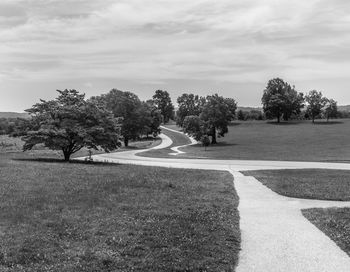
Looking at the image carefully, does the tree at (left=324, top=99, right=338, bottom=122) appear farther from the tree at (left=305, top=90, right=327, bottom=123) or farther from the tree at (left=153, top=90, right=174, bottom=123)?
the tree at (left=153, top=90, right=174, bottom=123)

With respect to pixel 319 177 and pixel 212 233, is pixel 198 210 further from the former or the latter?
pixel 319 177

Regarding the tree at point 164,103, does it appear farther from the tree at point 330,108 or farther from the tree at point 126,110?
the tree at point 126,110

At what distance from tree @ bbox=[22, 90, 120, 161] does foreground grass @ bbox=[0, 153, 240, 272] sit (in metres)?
13.1

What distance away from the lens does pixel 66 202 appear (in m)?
13.6

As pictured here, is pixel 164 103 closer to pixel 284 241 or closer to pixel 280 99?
pixel 280 99

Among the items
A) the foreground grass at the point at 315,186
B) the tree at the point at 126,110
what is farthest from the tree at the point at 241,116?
the foreground grass at the point at 315,186

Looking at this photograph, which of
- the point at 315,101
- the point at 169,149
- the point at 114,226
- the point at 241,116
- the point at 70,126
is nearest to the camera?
the point at 114,226

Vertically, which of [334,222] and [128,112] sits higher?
[128,112]

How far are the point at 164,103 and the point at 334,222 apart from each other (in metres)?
163

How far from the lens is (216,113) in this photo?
82.1 metres

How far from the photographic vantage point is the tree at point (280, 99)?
128750 millimetres

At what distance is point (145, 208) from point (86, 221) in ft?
8.33

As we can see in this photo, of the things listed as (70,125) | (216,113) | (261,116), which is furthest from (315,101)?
(70,125)

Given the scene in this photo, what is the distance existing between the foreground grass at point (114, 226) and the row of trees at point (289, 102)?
376 ft
